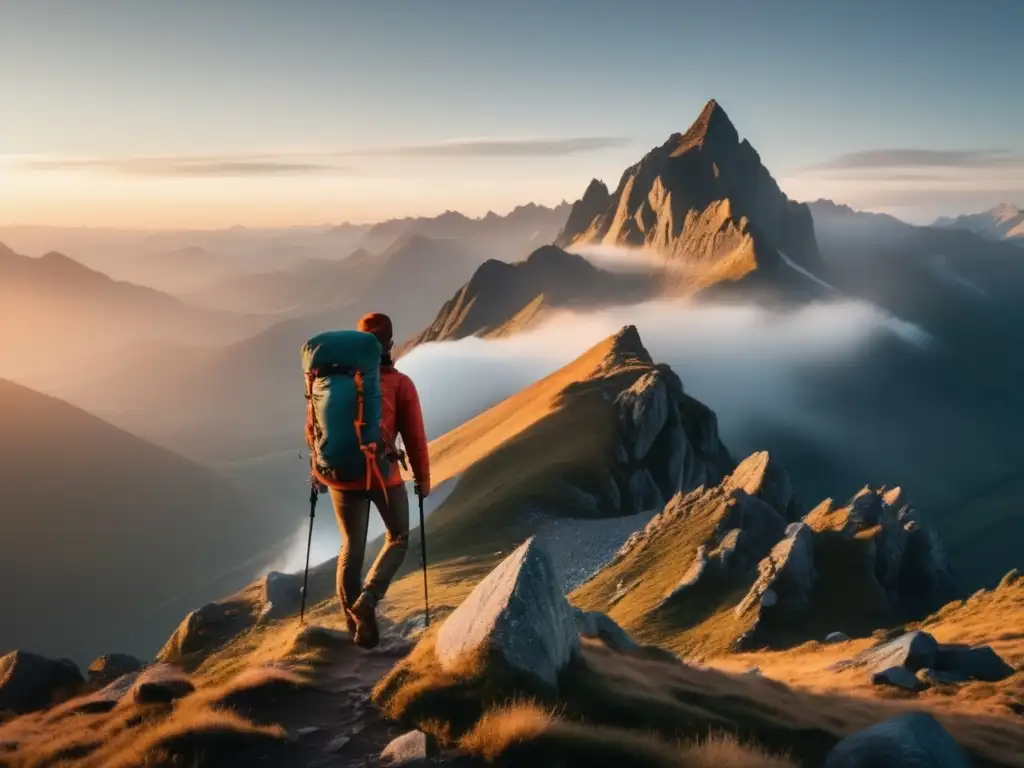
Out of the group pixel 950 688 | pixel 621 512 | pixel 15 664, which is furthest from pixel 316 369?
pixel 621 512

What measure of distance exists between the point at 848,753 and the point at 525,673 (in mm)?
5130

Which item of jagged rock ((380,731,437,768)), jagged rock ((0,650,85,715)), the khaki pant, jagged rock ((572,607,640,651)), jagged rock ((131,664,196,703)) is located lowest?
jagged rock ((0,650,85,715))

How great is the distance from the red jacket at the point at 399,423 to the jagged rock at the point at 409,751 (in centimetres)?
455

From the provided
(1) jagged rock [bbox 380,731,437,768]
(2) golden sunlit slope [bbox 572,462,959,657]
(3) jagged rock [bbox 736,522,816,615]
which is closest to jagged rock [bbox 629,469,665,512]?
(2) golden sunlit slope [bbox 572,462,959,657]

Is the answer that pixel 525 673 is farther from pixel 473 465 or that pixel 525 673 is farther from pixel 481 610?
pixel 473 465

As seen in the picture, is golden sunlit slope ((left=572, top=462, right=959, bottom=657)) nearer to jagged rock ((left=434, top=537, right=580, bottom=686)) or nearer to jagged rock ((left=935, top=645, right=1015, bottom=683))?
jagged rock ((left=935, top=645, right=1015, bottom=683))

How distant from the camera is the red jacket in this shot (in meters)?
14.4

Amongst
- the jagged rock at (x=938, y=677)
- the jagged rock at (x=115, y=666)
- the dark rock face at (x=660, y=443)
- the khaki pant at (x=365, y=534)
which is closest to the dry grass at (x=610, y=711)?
the khaki pant at (x=365, y=534)

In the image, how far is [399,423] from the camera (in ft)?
48.7

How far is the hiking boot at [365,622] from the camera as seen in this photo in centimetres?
1516

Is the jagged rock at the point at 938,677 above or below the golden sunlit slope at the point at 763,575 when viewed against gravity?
above

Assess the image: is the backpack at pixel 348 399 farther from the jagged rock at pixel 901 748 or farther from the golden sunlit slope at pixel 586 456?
the golden sunlit slope at pixel 586 456

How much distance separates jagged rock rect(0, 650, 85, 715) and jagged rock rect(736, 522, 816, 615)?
5188 cm

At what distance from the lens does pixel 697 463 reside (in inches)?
5128
